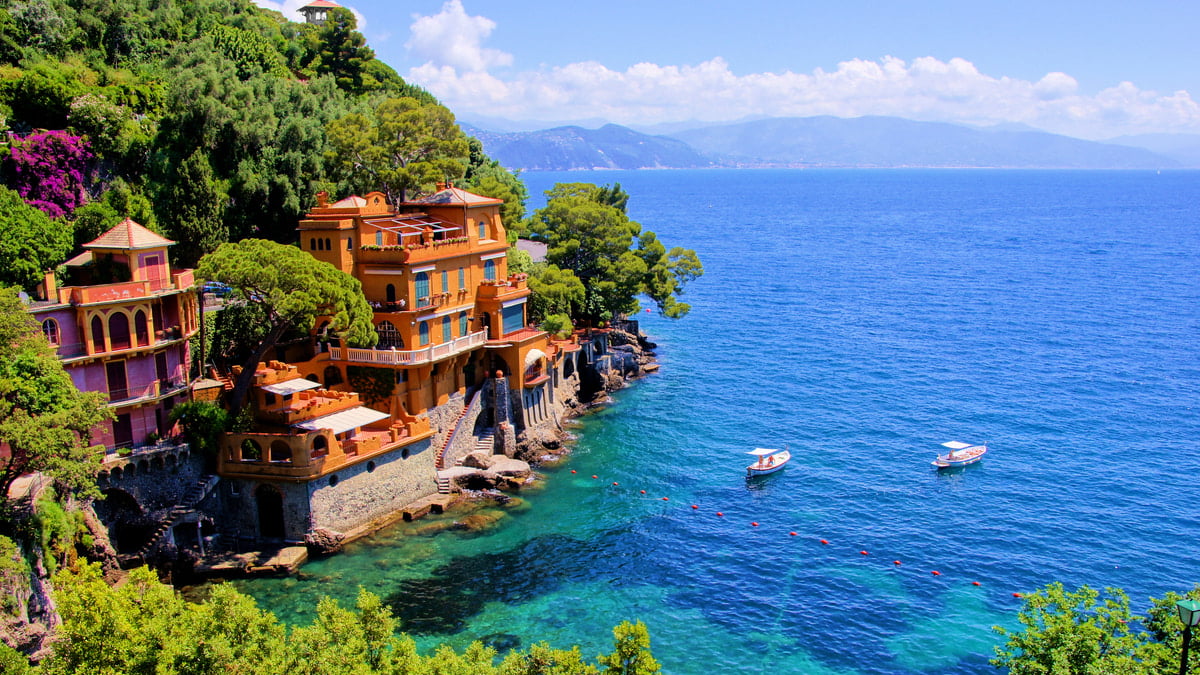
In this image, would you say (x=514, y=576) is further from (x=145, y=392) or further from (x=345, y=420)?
(x=145, y=392)

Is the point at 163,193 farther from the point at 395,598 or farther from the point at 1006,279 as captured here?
the point at 1006,279

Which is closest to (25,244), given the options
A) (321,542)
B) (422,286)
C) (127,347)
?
(127,347)

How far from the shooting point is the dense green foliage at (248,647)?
24.8 meters

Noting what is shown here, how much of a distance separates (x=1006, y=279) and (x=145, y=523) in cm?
10614

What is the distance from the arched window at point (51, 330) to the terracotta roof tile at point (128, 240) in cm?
421

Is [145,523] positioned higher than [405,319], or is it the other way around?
[405,319]

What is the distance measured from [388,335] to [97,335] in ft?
48.7

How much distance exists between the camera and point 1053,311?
Answer: 96.6 m

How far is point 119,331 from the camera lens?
1561 inches

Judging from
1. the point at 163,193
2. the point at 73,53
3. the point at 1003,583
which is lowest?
the point at 1003,583

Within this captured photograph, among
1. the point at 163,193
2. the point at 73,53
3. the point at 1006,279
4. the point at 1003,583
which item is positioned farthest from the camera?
the point at 1006,279

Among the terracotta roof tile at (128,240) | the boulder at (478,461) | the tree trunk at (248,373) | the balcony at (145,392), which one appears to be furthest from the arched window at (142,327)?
the boulder at (478,461)

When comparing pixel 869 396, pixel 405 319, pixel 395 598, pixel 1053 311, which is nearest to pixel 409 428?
pixel 405 319

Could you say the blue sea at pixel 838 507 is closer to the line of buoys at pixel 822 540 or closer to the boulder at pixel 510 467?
the line of buoys at pixel 822 540
